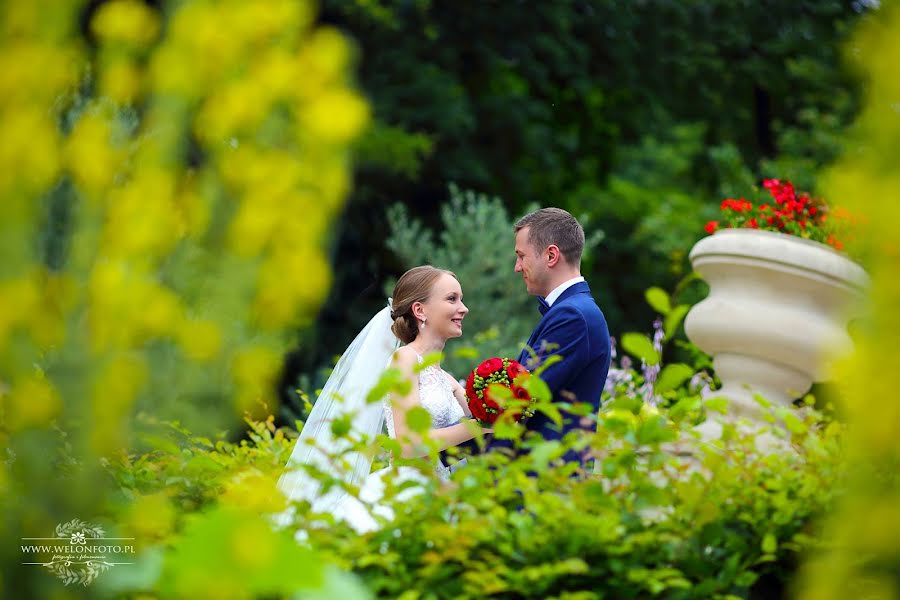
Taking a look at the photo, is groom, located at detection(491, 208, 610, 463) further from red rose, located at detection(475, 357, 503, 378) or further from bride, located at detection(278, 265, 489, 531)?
bride, located at detection(278, 265, 489, 531)

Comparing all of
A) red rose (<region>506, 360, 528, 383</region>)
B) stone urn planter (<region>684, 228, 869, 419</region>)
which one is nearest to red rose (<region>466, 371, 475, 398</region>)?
red rose (<region>506, 360, 528, 383</region>)

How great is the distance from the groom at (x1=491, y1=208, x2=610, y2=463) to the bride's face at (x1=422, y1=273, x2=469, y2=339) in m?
0.41

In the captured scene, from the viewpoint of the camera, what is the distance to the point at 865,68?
1.76m

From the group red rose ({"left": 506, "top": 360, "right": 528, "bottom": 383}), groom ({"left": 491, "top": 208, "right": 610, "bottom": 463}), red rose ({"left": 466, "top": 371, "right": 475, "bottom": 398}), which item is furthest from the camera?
groom ({"left": 491, "top": 208, "right": 610, "bottom": 463})

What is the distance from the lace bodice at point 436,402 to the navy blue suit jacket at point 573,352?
55 centimetres

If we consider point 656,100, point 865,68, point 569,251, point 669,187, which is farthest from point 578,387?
point 669,187

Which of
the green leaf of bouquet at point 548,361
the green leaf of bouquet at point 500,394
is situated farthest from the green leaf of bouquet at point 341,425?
the green leaf of bouquet at point 548,361

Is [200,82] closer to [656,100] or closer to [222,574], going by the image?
[222,574]

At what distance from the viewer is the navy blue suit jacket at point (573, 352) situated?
409 centimetres

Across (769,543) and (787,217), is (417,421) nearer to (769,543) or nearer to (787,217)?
(769,543)

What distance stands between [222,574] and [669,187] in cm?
1724

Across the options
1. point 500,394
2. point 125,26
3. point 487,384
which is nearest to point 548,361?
point 500,394

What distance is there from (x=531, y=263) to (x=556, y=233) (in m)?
0.16

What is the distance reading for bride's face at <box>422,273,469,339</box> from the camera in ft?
15.6
